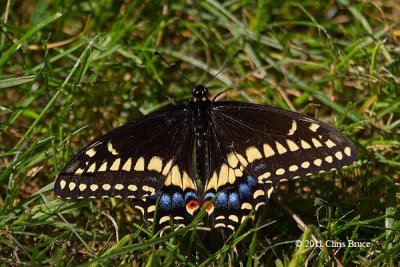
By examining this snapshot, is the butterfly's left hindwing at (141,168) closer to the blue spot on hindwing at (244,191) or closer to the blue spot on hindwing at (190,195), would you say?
the blue spot on hindwing at (190,195)

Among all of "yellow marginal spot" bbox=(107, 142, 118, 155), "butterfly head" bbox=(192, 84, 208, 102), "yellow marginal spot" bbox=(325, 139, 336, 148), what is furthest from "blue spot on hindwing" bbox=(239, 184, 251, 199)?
"yellow marginal spot" bbox=(107, 142, 118, 155)

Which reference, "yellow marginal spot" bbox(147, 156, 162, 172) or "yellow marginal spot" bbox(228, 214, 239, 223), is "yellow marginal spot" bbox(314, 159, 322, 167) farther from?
"yellow marginal spot" bbox(147, 156, 162, 172)

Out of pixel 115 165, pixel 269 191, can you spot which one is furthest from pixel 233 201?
pixel 115 165

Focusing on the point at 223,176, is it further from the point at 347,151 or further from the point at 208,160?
the point at 347,151

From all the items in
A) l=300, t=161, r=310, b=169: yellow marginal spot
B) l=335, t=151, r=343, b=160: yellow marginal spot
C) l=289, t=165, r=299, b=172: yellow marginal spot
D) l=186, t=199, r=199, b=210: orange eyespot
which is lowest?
l=186, t=199, r=199, b=210: orange eyespot

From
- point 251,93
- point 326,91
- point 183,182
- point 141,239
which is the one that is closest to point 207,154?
point 183,182

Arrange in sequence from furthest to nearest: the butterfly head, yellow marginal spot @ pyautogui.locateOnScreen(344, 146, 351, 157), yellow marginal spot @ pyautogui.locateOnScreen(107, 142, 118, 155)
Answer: the butterfly head, yellow marginal spot @ pyautogui.locateOnScreen(107, 142, 118, 155), yellow marginal spot @ pyautogui.locateOnScreen(344, 146, 351, 157)
